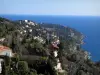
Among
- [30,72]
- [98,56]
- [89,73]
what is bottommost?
[98,56]

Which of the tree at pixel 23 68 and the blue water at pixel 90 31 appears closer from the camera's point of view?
the tree at pixel 23 68

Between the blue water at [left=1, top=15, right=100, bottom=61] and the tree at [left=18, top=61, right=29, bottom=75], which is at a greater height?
the tree at [left=18, top=61, right=29, bottom=75]

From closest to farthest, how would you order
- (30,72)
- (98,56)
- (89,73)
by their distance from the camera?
(30,72)
(89,73)
(98,56)

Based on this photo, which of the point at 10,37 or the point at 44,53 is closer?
the point at 44,53

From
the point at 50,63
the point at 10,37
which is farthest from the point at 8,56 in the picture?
the point at 10,37

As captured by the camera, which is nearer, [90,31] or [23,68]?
[23,68]

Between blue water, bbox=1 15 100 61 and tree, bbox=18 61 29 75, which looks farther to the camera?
blue water, bbox=1 15 100 61

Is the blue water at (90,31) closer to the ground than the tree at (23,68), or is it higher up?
closer to the ground

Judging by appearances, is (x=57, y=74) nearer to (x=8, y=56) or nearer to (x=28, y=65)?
(x=28, y=65)

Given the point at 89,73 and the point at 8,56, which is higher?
the point at 8,56

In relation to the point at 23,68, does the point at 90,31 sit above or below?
below

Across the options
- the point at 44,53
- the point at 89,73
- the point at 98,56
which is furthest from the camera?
the point at 98,56
